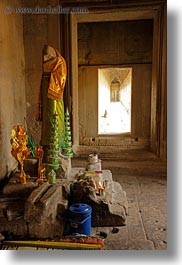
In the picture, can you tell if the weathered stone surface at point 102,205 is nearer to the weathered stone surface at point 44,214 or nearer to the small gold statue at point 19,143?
the weathered stone surface at point 44,214

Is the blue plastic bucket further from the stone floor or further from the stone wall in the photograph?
the stone wall

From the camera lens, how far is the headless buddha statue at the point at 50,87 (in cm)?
272

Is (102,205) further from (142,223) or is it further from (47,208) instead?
(47,208)

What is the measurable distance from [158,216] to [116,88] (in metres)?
6.87

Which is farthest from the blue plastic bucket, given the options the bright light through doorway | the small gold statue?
the bright light through doorway

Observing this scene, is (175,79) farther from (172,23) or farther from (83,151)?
(83,151)

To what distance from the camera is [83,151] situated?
173 inches

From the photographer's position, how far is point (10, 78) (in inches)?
135

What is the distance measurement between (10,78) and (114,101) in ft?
21.3

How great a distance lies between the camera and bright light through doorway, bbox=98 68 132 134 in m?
8.10

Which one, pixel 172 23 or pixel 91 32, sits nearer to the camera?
pixel 172 23

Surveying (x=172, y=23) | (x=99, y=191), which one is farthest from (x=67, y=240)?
(x=172, y=23)

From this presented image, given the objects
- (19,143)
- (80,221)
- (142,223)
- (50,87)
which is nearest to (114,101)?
(50,87)

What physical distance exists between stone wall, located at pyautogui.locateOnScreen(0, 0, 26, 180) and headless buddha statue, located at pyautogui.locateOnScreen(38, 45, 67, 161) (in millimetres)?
590
